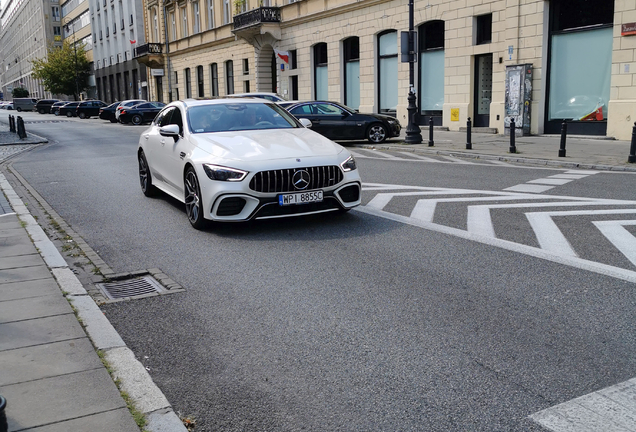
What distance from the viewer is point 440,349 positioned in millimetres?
4133

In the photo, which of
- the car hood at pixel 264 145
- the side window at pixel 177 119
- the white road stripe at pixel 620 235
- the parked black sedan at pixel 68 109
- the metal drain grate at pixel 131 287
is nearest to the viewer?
the metal drain grate at pixel 131 287

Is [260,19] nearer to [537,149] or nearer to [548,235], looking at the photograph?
[537,149]

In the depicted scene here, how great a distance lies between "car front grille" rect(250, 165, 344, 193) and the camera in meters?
7.41

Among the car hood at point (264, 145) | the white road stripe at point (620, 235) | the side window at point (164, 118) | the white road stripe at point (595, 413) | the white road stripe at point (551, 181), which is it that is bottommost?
the white road stripe at point (551, 181)

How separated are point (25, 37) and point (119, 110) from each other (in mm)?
110352

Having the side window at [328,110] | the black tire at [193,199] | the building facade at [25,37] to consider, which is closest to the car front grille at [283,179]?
the black tire at [193,199]

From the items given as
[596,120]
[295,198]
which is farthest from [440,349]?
[596,120]

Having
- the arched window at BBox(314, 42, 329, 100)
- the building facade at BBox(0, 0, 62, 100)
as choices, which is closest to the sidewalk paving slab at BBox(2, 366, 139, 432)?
the arched window at BBox(314, 42, 329, 100)

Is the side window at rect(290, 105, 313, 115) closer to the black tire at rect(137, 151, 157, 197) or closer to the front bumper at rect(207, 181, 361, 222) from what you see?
the black tire at rect(137, 151, 157, 197)

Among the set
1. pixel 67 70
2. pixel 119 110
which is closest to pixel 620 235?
pixel 119 110

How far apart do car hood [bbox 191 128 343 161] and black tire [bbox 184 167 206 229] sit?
1.26ft

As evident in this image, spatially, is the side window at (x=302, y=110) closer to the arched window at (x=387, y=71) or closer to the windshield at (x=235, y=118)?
the arched window at (x=387, y=71)

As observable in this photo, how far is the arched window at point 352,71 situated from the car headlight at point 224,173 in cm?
2455

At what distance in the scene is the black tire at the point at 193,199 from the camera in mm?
7844
